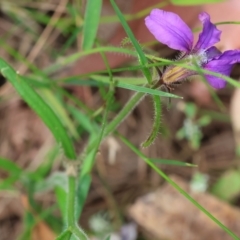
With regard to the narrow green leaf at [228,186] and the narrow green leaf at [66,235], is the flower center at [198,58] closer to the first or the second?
the narrow green leaf at [66,235]

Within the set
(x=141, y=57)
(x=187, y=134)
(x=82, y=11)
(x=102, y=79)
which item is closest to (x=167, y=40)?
(x=141, y=57)

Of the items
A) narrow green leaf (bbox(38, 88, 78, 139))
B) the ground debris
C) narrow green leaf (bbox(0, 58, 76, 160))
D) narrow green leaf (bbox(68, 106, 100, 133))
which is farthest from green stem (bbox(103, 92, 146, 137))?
the ground debris

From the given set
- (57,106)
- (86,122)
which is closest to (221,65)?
(86,122)

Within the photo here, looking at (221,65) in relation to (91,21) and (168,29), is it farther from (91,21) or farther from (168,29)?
(91,21)

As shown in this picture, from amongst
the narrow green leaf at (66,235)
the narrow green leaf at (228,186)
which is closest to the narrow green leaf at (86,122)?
the narrow green leaf at (66,235)

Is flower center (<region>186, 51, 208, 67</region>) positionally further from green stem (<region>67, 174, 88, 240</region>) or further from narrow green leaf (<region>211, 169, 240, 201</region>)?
narrow green leaf (<region>211, 169, 240, 201</region>)
